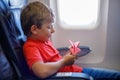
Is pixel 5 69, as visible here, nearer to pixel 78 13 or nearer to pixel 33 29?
pixel 33 29

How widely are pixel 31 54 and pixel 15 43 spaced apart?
0.12 meters

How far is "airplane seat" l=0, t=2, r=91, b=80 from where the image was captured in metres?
1.19

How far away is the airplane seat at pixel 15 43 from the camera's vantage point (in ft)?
3.91

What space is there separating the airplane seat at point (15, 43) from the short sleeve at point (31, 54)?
0.05 meters

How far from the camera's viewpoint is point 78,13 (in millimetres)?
1954

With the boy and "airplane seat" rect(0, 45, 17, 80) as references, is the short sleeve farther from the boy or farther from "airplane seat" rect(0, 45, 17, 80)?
"airplane seat" rect(0, 45, 17, 80)

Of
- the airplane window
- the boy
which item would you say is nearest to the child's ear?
the boy

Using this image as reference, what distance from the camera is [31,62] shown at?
48.6 inches

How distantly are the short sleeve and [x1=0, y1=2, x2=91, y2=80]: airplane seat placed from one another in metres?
0.05

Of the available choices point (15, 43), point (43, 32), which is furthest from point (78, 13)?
point (15, 43)

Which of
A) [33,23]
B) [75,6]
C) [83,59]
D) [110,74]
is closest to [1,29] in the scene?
[33,23]

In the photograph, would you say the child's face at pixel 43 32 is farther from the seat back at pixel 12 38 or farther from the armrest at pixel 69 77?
the armrest at pixel 69 77

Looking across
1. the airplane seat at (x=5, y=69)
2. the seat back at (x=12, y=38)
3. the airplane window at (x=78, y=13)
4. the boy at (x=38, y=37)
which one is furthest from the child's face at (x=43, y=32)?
the airplane window at (x=78, y=13)

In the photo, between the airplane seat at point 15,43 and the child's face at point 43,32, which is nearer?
the airplane seat at point 15,43
